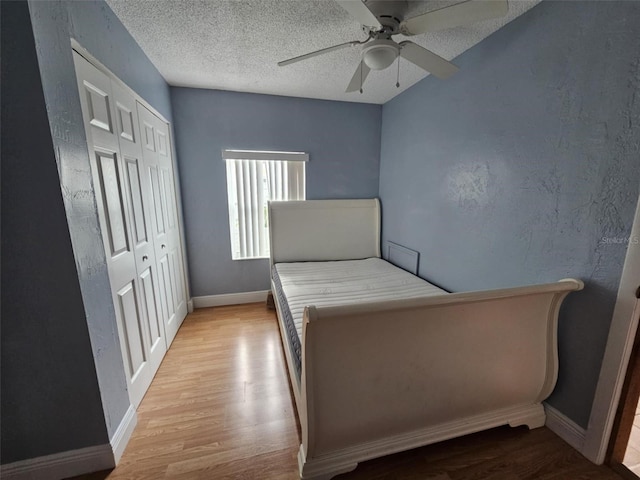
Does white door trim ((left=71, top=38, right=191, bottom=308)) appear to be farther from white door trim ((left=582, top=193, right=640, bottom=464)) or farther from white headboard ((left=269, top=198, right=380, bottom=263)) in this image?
white door trim ((left=582, top=193, right=640, bottom=464))

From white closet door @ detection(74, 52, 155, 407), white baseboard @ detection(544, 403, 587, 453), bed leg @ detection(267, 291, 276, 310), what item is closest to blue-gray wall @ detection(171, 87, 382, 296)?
bed leg @ detection(267, 291, 276, 310)

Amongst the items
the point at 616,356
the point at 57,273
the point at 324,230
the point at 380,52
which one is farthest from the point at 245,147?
the point at 616,356

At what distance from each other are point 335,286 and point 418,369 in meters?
1.16

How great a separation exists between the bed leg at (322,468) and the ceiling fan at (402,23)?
6.38 feet

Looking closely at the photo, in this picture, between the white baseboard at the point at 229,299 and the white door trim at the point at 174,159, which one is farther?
Answer: the white baseboard at the point at 229,299

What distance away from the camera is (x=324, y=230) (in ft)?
10.3

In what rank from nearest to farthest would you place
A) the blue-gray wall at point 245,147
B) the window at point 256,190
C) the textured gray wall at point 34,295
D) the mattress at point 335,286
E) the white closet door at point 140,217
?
the textured gray wall at point 34,295
the white closet door at point 140,217
the mattress at point 335,286
the blue-gray wall at point 245,147
the window at point 256,190

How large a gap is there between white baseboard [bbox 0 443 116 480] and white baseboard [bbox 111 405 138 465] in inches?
1.0

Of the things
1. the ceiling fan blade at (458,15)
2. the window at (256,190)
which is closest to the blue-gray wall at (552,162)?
the ceiling fan blade at (458,15)

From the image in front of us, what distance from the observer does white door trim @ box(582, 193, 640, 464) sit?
1.13 metres

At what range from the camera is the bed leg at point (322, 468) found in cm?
117

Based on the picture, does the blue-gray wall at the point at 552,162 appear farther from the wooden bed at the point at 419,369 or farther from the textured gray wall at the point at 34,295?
the textured gray wall at the point at 34,295

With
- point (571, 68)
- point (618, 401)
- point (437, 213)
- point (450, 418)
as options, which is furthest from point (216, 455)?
point (571, 68)

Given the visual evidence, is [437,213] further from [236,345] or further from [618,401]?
[236,345]
